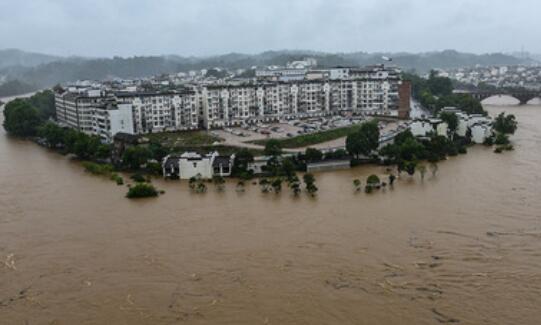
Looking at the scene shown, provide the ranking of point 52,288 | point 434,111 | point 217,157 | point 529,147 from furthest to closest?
point 434,111 < point 529,147 < point 217,157 < point 52,288

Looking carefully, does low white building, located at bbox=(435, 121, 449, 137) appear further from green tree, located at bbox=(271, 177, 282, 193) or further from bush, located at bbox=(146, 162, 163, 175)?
bush, located at bbox=(146, 162, 163, 175)

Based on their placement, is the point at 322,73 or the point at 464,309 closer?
the point at 464,309

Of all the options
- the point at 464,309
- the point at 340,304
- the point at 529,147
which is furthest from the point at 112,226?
the point at 529,147

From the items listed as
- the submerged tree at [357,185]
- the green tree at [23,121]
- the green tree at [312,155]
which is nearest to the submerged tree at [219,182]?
the green tree at [312,155]

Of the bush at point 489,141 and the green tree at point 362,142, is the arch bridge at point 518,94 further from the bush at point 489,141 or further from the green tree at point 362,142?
the green tree at point 362,142

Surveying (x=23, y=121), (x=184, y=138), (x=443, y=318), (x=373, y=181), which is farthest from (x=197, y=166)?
(x=23, y=121)

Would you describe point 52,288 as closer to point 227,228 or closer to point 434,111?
point 227,228
